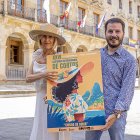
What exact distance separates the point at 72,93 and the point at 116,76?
0.38 m

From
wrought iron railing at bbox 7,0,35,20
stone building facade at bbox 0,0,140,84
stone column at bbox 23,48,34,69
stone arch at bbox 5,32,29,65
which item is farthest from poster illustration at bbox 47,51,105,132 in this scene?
stone arch at bbox 5,32,29,65

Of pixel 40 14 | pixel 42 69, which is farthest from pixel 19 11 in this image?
pixel 42 69

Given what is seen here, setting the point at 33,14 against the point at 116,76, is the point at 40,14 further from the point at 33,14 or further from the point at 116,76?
the point at 116,76

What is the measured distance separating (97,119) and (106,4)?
30.2 metres

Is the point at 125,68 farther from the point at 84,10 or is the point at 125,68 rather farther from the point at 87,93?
the point at 84,10

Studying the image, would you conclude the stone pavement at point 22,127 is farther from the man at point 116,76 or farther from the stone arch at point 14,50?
the stone arch at point 14,50

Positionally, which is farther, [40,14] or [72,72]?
[40,14]

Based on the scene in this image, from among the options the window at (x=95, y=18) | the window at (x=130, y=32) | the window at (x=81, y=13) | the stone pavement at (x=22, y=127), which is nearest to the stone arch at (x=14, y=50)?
the window at (x=81, y=13)

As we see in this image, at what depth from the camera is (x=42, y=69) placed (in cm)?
294

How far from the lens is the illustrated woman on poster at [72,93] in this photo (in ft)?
8.38

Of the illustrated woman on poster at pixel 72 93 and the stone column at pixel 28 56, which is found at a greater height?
the stone column at pixel 28 56

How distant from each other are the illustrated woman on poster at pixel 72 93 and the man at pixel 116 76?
0.21m

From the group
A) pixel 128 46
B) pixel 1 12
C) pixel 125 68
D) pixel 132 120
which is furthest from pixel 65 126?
pixel 128 46

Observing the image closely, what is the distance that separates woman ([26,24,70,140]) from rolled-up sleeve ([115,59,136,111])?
673 mm
